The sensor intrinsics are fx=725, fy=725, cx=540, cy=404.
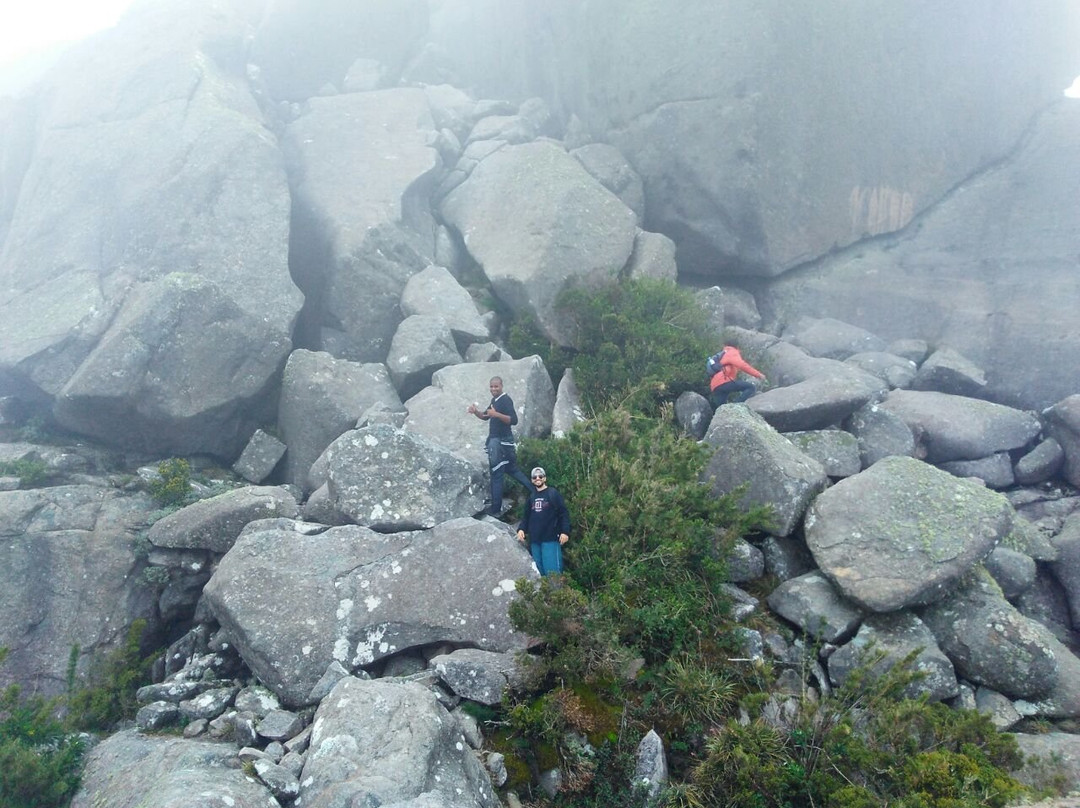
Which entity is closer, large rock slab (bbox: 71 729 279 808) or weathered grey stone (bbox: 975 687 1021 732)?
large rock slab (bbox: 71 729 279 808)

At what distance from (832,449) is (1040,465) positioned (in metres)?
4.51

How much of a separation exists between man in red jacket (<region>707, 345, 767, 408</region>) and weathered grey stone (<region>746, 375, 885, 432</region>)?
1.00 ft

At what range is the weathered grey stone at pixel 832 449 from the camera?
11.2 metres

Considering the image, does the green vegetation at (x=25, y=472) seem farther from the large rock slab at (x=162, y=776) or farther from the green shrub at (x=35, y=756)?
the large rock slab at (x=162, y=776)

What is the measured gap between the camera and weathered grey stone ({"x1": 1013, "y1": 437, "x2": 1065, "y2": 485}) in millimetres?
12766

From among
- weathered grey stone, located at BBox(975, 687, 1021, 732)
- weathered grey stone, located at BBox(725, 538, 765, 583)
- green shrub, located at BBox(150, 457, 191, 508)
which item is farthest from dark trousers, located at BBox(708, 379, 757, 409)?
green shrub, located at BBox(150, 457, 191, 508)

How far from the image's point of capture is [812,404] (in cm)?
1166

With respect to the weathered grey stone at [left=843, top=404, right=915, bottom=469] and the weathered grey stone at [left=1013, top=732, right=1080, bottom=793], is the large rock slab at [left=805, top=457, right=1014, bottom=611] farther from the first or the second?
the weathered grey stone at [left=843, top=404, right=915, bottom=469]

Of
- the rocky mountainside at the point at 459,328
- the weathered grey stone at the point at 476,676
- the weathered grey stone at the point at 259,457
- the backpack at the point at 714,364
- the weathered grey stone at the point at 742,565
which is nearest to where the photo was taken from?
the weathered grey stone at the point at 476,676

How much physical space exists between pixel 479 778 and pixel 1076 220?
1815 centimetres

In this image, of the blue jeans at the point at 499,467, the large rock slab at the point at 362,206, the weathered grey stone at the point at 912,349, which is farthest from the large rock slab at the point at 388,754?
the weathered grey stone at the point at 912,349

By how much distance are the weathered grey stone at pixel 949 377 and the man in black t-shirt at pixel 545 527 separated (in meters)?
9.63

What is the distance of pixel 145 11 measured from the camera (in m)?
20.8

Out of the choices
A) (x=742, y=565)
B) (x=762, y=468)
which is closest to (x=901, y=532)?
(x=762, y=468)
